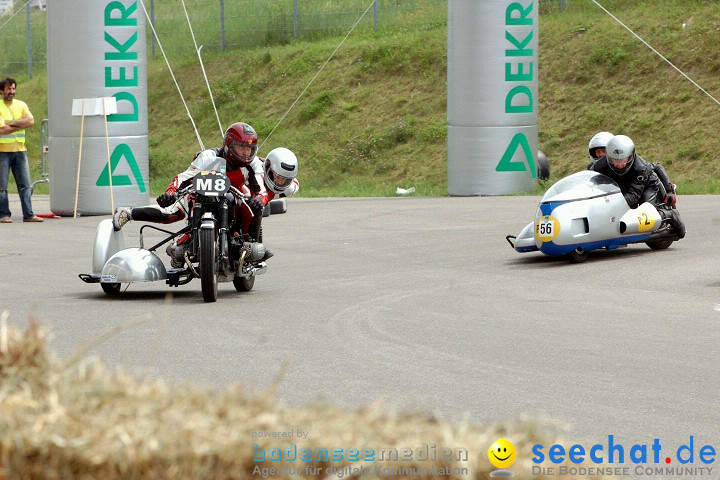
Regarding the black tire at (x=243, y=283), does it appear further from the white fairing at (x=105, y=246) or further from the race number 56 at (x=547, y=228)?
the race number 56 at (x=547, y=228)

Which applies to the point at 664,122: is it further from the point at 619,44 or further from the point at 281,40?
the point at 281,40

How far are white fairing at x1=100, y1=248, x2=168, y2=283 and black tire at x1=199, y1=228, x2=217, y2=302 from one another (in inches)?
21.6

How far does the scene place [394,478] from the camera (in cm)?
298

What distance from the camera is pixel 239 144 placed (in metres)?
11.4

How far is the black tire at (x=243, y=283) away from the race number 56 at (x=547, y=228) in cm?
348

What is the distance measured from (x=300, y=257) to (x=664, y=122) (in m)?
14.6

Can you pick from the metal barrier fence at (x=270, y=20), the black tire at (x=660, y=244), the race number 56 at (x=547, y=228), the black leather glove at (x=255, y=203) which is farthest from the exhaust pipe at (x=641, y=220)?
the metal barrier fence at (x=270, y=20)

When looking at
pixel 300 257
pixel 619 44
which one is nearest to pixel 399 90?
pixel 619 44

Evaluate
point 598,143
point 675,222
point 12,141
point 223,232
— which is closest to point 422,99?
point 12,141

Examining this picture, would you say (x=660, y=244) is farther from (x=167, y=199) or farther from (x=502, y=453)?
(x=502, y=453)

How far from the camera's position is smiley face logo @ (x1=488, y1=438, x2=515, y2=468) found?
305 centimetres

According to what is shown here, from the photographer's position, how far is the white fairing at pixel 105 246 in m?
11.5

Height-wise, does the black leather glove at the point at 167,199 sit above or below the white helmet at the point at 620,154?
below

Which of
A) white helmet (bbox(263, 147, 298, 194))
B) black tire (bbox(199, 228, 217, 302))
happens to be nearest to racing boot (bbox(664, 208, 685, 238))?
white helmet (bbox(263, 147, 298, 194))
